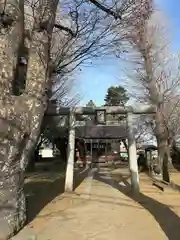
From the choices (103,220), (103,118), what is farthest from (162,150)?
(103,220)

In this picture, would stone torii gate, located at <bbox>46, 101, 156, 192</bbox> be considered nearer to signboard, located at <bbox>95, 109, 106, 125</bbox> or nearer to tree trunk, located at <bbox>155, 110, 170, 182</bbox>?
signboard, located at <bbox>95, 109, 106, 125</bbox>

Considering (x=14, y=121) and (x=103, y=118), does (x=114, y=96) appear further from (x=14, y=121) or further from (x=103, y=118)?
(x=14, y=121)

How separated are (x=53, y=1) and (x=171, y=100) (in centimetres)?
2506

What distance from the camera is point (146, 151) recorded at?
29.4m

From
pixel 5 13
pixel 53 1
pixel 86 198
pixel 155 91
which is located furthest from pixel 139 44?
pixel 5 13

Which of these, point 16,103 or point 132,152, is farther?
point 132,152

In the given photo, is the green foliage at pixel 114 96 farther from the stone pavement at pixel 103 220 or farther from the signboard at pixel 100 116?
the stone pavement at pixel 103 220

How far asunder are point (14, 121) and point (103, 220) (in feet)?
10.1

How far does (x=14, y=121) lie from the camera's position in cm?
805

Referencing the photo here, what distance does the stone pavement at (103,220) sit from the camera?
8039mm

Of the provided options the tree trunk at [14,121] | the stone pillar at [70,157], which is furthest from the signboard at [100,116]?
the tree trunk at [14,121]

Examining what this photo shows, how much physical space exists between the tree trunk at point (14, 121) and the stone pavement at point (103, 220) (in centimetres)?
47

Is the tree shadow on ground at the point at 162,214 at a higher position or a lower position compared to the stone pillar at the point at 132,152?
lower

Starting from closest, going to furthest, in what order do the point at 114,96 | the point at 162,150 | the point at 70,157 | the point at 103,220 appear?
the point at 103,220 → the point at 70,157 → the point at 162,150 → the point at 114,96
